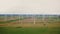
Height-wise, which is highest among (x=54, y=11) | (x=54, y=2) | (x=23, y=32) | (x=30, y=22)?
(x=54, y=2)

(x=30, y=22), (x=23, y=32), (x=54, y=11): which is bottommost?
(x=23, y=32)

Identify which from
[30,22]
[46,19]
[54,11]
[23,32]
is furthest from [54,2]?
[23,32]

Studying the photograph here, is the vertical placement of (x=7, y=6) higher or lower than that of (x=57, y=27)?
higher

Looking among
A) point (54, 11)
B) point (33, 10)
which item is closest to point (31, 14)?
point (33, 10)

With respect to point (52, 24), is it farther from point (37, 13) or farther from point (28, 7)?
point (28, 7)

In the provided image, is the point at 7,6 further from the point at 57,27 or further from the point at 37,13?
the point at 57,27

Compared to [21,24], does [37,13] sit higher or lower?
higher
